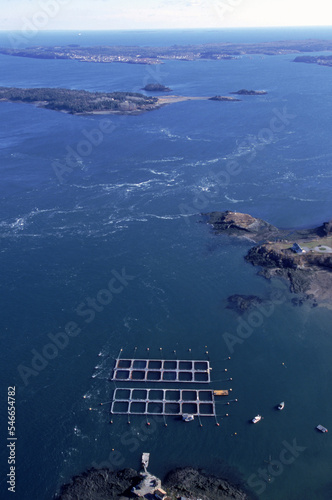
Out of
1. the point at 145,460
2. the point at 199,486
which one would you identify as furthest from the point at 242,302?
the point at 145,460

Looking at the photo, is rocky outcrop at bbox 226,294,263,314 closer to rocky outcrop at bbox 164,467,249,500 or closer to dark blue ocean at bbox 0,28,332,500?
dark blue ocean at bbox 0,28,332,500

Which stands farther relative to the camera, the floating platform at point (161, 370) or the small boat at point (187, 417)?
the floating platform at point (161, 370)

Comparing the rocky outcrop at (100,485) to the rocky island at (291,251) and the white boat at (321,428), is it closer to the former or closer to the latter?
the white boat at (321,428)

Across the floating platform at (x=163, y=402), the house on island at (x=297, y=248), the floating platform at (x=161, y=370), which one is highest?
the house on island at (x=297, y=248)
